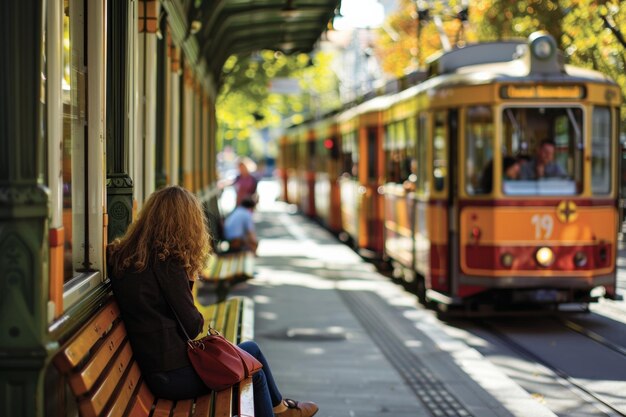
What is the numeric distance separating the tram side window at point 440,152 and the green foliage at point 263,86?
13387 mm

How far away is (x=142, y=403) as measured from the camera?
4973 millimetres

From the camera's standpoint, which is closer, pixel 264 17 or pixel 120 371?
pixel 120 371

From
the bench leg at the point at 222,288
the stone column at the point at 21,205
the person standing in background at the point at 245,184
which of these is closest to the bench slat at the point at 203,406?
the stone column at the point at 21,205

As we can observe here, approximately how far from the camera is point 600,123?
37.5 feet

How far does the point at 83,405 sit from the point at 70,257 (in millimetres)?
1543

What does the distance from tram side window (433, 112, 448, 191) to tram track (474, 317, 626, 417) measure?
155 centimetres

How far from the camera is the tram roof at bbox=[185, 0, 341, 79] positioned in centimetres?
1261

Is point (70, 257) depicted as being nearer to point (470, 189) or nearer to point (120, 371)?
point (120, 371)

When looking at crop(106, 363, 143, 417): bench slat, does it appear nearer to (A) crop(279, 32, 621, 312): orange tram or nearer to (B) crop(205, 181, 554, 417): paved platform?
(B) crop(205, 181, 554, 417): paved platform

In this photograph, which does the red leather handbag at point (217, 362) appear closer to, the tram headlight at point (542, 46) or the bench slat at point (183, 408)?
the bench slat at point (183, 408)

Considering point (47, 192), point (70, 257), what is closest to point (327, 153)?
point (70, 257)

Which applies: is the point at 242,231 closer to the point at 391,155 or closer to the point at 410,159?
the point at 410,159

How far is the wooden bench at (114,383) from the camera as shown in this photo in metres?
4.13

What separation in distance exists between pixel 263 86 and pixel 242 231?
2438cm
